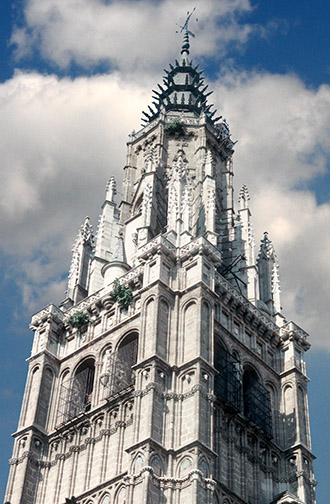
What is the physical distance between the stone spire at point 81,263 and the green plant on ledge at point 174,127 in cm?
713

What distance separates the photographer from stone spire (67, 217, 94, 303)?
197 feet

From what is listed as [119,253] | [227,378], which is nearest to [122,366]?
[227,378]

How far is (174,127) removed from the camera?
66.2 meters

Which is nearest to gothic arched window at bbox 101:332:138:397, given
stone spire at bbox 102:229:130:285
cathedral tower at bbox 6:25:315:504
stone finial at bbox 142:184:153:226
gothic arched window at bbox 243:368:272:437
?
cathedral tower at bbox 6:25:315:504

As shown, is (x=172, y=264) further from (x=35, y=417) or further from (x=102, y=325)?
(x=35, y=417)

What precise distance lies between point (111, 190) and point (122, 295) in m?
12.8

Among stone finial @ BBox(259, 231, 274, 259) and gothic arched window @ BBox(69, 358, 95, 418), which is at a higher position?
stone finial @ BBox(259, 231, 274, 259)

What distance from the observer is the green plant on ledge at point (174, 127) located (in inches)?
2608

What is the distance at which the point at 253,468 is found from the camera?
4938cm

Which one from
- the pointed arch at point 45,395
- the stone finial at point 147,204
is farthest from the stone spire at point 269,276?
the pointed arch at point 45,395

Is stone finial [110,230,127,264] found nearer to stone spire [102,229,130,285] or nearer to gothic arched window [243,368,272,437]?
stone spire [102,229,130,285]

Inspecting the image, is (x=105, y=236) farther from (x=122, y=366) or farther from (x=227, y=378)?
(x=227, y=378)

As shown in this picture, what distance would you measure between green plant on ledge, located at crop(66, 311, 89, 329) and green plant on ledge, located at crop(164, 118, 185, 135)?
50.1 ft

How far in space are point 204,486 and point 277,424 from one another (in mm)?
9915
